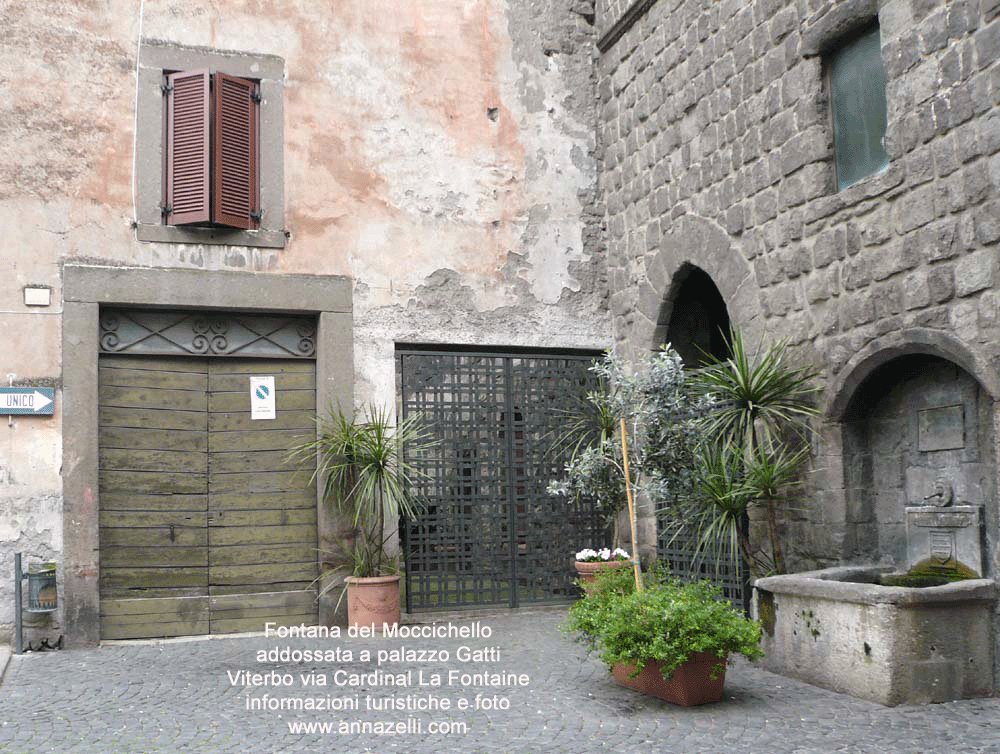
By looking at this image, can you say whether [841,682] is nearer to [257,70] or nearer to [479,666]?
[479,666]

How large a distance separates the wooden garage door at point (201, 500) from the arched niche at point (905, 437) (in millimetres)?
4698

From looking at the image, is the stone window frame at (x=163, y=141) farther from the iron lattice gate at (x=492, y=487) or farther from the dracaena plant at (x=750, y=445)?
the dracaena plant at (x=750, y=445)

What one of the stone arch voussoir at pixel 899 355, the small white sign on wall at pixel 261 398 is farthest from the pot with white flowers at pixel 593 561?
the small white sign on wall at pixel 261 398

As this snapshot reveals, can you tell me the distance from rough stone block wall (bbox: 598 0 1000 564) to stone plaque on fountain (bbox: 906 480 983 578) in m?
0.21

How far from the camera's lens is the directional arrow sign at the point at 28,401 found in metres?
8.49

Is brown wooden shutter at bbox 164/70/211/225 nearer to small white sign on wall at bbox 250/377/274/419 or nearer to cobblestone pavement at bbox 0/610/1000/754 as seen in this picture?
small white sign on wall at bbox 250/377/274/419

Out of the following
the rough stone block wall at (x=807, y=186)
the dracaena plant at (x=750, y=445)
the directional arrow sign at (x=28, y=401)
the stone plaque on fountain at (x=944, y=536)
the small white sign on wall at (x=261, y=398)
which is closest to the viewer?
the rough stone block wall at (x=807, y=186)

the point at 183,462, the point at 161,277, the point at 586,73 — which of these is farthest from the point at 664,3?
the point at 183,462

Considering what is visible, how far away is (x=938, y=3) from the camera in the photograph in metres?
6.48

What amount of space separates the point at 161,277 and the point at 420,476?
2.83 metres

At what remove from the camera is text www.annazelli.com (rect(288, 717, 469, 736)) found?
18.5 ft

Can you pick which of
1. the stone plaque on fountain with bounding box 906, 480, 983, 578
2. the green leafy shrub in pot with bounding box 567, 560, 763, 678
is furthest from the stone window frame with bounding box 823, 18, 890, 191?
the green leafy shrub in pot with bounding box 567, 560, 763, 678

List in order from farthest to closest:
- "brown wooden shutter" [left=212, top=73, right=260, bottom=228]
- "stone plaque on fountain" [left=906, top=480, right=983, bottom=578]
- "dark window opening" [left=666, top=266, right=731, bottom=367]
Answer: "dark window opening" [left=666, top=266, right=731, bottom=367] < "brown wooden shutter" [left=212, top=73, right=260, bottom=228] < "stone plaque on fountain" [left=906, top=480, right=983, bottom=578]

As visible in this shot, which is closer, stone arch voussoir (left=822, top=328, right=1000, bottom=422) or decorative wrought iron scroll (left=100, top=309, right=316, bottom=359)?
stone arch voussoir (left=822, top=328, right=1000, bottom=422)
